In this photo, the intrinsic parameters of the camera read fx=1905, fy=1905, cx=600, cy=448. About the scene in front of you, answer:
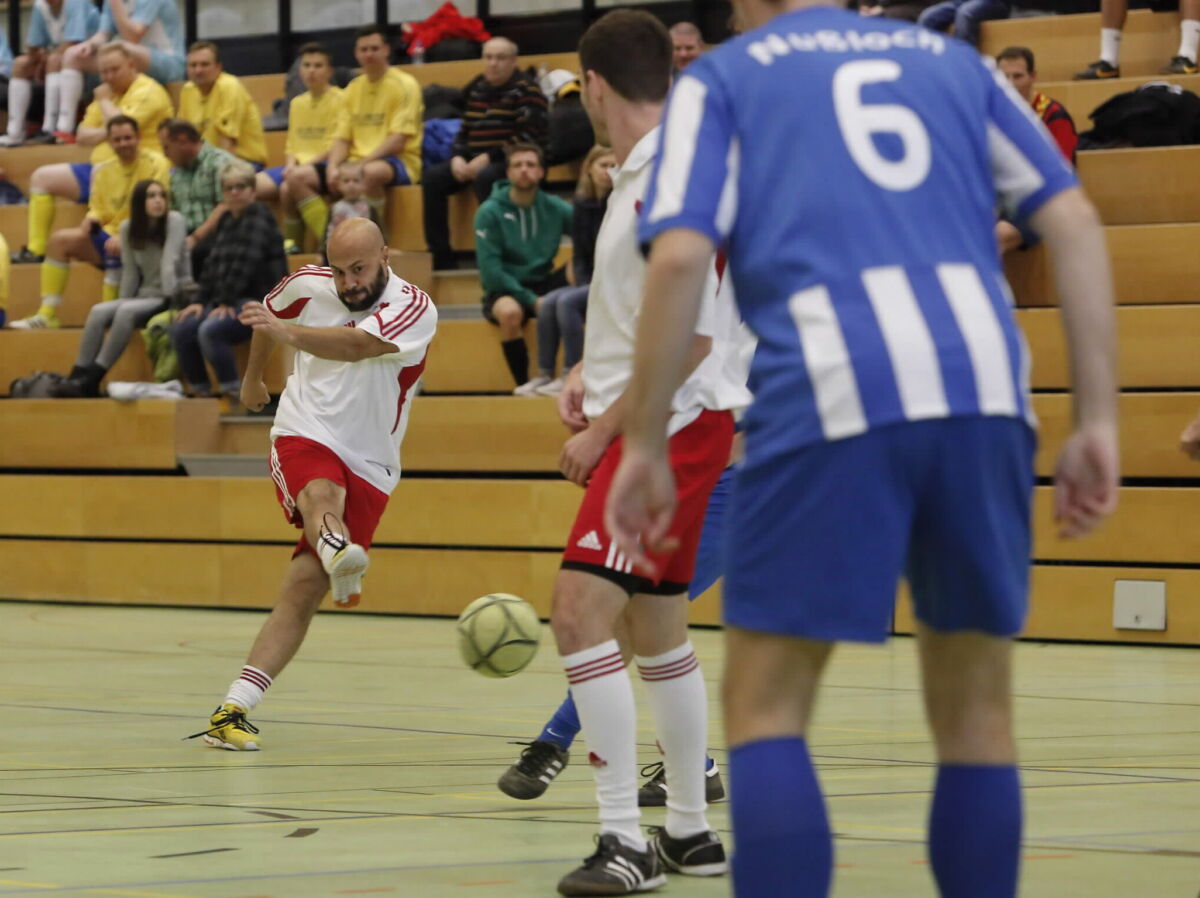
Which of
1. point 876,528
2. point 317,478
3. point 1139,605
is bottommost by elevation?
point 1139,605

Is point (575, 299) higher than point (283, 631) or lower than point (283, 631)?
higher

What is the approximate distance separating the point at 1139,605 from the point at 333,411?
493 centimetres

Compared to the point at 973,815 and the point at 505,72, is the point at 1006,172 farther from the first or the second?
the point at 505,72

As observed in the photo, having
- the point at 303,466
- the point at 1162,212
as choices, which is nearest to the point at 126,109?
the point at 1162,212

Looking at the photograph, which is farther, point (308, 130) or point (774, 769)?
point (308, 130)

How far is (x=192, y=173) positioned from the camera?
13930 millimetres

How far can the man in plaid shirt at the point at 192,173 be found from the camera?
542 inches

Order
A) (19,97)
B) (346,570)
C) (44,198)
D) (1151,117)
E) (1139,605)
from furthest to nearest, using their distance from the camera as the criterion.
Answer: (19,97) → (44,198) → (1151,117) → (1139,605) → (346,570)

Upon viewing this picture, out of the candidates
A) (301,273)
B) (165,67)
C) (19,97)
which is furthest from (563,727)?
(19,97)

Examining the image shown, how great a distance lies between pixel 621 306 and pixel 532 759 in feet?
4.94

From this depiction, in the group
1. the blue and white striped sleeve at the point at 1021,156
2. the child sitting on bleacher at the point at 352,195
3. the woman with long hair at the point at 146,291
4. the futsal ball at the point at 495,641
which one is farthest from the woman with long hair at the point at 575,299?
the blue and white striped sleeve at the point at 1021,156

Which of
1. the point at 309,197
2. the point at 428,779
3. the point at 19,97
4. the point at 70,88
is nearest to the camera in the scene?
the point at 428,779

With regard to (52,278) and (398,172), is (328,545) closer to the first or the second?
(398,172)

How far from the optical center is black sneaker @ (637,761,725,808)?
5.15 meters
